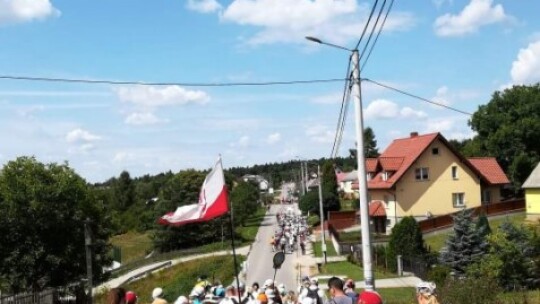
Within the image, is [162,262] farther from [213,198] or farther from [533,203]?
[213,198]

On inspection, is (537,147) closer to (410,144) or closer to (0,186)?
(410,144)

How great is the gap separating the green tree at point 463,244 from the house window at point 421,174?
1004 inches

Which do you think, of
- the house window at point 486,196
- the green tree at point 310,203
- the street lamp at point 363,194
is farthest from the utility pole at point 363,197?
the green tree at point 310,203

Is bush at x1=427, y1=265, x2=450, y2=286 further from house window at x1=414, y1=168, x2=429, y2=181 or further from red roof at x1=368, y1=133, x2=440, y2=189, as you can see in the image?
house window at x1=414, y1=168, x2=429, y2=181

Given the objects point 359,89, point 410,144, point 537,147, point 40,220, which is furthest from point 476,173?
point 359,89

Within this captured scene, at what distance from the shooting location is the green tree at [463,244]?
2759cm

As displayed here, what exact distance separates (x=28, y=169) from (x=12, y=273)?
Result: 4.62m

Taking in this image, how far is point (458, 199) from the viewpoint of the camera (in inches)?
2137

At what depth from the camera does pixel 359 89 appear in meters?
14.5

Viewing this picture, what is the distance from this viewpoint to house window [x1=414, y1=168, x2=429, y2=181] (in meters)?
53.4

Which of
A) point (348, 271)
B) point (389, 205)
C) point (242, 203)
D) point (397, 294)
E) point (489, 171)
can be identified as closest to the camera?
point (397, 294)

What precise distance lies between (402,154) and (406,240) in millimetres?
21380

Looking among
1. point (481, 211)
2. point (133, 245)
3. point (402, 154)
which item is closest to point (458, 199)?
point (402, 154)

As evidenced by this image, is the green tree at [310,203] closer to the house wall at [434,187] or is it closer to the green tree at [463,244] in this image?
the house wall at [434,187]
